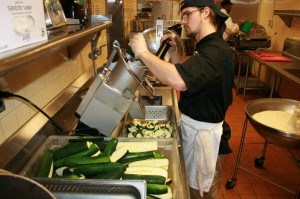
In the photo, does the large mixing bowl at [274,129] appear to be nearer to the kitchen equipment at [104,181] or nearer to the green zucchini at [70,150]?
the kitchen equipment at [104,181]

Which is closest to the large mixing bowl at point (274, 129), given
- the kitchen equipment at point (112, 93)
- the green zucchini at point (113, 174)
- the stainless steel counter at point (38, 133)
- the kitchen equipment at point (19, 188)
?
the stainless steel counter at point (38, 133)

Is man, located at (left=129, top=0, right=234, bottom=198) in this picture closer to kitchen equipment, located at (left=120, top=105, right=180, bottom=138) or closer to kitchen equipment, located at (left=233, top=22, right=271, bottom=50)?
kitchen equipment, located at (left=120, top=105, right=180, bottom=138)

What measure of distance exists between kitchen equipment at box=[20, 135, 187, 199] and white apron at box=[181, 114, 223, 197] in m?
0.29

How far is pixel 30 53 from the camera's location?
1.85ft

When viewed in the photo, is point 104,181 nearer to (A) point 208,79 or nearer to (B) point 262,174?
(A) point 208,79

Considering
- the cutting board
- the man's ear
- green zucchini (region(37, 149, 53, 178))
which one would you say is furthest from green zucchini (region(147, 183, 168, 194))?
the cutting board

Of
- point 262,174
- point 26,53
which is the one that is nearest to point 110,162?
point 26,53

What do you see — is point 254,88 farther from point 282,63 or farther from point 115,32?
point 115,32

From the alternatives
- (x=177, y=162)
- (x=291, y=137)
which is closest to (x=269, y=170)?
(x=291, y=137)

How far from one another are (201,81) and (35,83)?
0.79 m

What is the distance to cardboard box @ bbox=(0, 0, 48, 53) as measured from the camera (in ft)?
1.75

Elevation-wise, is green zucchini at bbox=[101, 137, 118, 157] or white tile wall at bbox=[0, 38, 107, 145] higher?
white tile wall at bbox=[0, 38, 107, 145]

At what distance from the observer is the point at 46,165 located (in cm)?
92

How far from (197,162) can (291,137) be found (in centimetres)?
65
